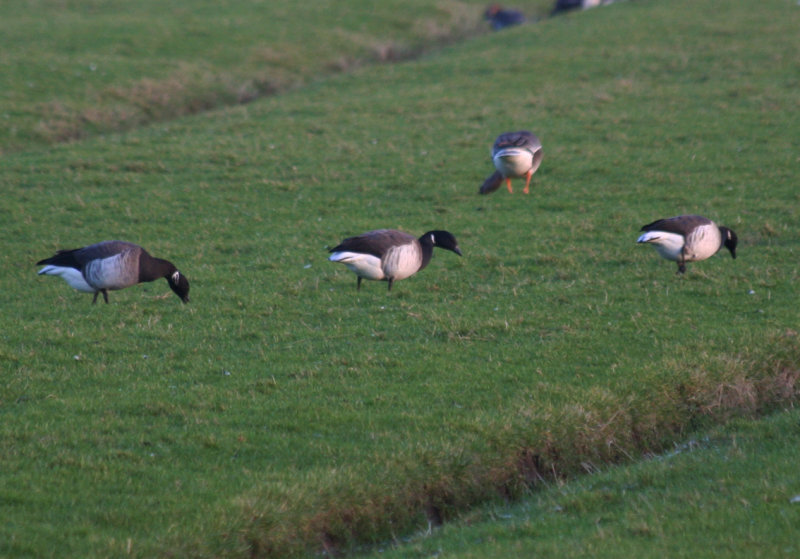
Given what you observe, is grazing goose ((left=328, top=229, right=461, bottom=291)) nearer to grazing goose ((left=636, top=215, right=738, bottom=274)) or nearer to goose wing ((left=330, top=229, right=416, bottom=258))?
goose wing ((left=330, top=229, right=416, bottom=258))

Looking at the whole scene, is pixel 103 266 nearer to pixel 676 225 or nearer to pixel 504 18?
pixel 676 225

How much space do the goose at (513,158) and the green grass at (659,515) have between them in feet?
34.9

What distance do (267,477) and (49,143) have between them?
20497 millimetres

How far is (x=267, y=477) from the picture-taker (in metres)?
8.23

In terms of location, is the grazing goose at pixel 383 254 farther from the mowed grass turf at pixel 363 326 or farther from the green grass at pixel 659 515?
the green grass at pixel 659 515

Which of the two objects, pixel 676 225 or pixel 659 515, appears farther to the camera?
pixel 676 225

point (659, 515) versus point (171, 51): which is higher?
point (171, 51)

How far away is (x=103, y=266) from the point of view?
1241 cm

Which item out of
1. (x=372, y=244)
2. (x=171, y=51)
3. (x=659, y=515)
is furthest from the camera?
(x=171, y=51)

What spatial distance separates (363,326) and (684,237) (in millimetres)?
5109

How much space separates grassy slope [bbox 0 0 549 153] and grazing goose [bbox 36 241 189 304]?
551 inches

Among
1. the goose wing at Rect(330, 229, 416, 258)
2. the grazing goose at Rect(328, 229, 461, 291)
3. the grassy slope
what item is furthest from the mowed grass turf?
the grassy slope

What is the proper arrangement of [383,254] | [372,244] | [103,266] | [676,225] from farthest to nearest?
1. [676,225]
2. [383,254]
3. [372,244]
4. [103,266]

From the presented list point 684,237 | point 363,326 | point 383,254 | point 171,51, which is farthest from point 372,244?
point 171,51
